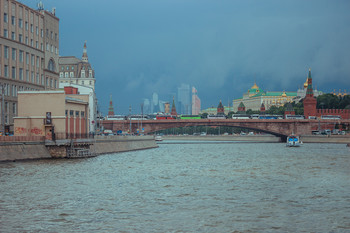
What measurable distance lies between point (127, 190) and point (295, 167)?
1144 inches

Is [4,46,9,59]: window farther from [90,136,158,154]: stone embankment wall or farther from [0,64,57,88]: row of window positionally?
[90,136,158,154]: stone embankment wall

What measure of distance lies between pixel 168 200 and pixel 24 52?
7083cm

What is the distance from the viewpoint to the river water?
2848 centimetres

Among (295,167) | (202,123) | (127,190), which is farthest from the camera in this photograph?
(202,123)

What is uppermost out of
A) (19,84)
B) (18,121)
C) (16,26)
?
(16,26)

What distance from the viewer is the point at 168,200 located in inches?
1436

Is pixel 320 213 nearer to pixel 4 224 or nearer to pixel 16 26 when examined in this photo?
pixel 4 224

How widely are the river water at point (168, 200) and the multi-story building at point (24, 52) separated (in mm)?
38664

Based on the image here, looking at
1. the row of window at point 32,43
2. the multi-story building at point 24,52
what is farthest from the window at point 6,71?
the row of window at point 32,43

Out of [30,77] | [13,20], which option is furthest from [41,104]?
[30,77]

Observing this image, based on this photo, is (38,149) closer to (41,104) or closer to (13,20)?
(41,104)

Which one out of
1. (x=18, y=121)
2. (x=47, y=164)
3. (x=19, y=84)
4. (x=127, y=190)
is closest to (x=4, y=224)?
(x=127, y=190)

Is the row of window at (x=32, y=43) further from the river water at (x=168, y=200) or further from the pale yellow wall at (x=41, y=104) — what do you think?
the river water at (x=168, y=200)

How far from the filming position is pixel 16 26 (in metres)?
97.8
